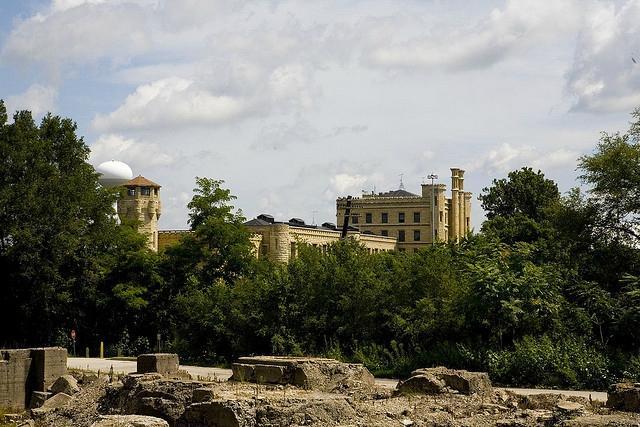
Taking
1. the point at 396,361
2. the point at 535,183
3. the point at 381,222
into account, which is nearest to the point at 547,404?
the point at 396,361

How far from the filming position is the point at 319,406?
48.8ft

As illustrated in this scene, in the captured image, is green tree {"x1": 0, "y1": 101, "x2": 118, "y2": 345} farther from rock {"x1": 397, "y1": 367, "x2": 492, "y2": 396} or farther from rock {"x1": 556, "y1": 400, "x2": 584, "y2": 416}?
rock {"x1": 556, "y1": 400, "x2": 584, "y2": 416}

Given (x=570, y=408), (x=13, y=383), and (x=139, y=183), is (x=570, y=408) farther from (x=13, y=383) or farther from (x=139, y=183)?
(x=139, y=183)

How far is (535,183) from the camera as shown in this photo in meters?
67.2

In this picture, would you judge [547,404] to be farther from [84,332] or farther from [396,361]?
[84,332]

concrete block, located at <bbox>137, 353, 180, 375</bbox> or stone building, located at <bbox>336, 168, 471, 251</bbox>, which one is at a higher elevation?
stone building, located at <bbox>336, 168, 471, 251</bbox>

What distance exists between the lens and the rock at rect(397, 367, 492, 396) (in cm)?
1877

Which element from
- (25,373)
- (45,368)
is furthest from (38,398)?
(25,373)

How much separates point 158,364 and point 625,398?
11.7 meters

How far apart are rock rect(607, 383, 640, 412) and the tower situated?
6415cm

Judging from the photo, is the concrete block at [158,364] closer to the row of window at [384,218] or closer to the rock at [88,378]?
the rock at [88,378]

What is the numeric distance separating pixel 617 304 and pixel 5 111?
30.4m

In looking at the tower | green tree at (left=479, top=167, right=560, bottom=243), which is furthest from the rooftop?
green tree at (left=479, top=167, right=560, bottom=243)

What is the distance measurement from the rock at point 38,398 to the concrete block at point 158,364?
2572mm
